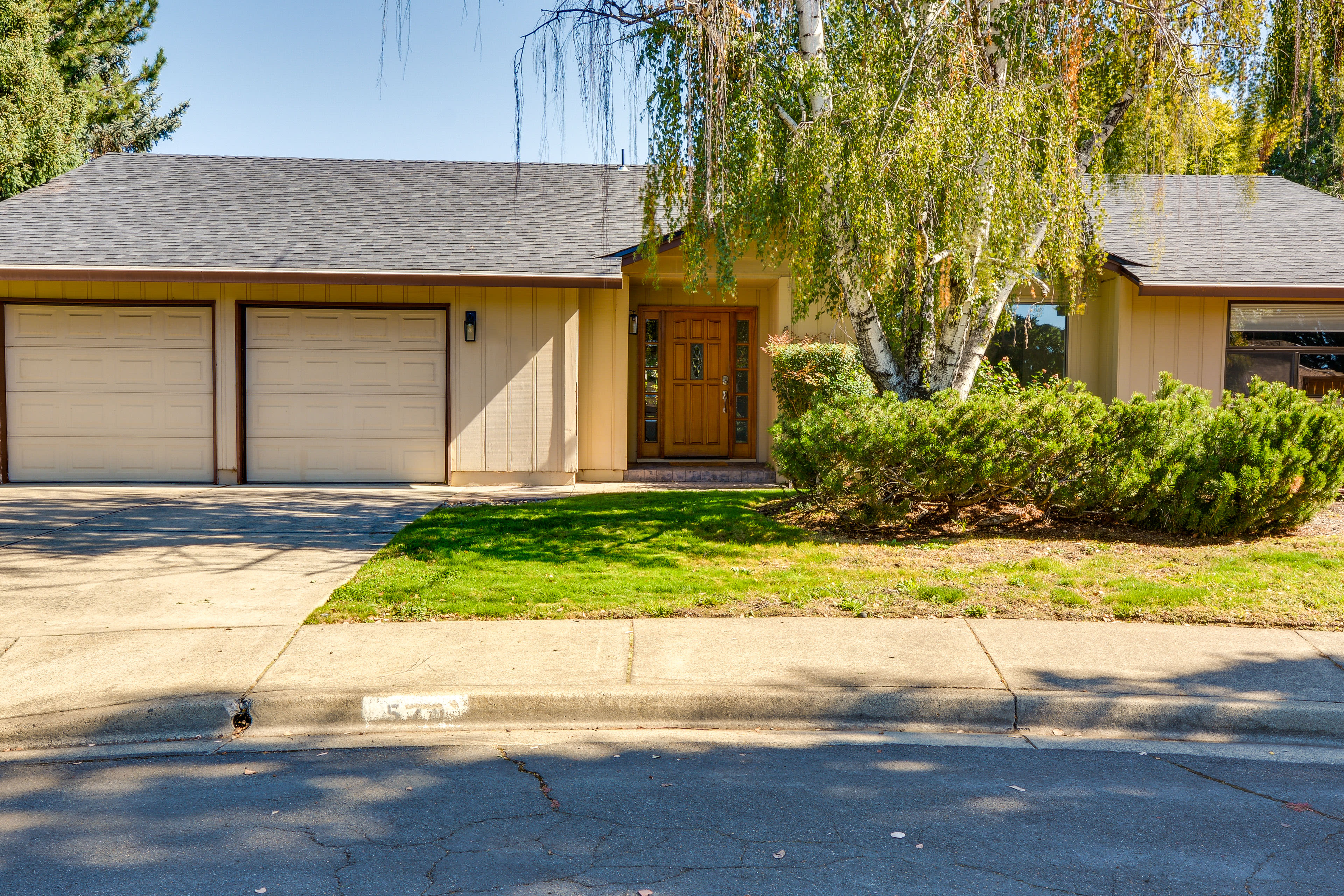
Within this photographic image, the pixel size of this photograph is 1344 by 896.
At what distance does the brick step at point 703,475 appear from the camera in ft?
42.8

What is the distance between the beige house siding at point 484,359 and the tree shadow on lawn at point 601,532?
2241 mm

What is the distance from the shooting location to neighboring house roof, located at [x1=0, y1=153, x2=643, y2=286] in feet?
39.8

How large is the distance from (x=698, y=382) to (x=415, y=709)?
34.5ft

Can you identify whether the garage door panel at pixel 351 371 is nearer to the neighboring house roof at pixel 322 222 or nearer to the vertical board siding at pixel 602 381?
the neighboring house roof at pixel 322 222

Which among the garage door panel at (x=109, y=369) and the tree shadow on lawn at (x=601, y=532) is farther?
the garage door panel at (x=109, y=369)

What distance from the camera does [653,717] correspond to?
4.77 metres

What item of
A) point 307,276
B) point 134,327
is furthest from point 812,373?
point 134,327

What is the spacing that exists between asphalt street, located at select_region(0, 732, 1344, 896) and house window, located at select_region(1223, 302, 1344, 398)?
10.5m

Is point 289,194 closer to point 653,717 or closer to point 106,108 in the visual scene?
point 653,717

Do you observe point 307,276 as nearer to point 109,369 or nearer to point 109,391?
point 109,369

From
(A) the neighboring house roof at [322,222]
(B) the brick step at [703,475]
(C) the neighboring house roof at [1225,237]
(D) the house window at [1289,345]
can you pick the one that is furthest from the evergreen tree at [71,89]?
(D) the house window at [1289,345]

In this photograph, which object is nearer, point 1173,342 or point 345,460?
point 345,460

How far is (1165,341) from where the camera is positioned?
13.3 meters

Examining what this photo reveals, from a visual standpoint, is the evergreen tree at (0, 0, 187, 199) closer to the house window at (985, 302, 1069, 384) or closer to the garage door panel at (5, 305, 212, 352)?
the garage door panel at (5, 305, 212, 352)
